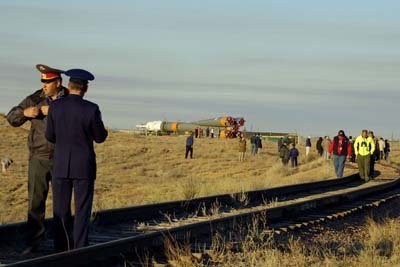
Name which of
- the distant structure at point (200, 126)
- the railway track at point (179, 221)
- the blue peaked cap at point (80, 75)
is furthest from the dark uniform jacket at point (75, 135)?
the distant structure at point (200, 126)

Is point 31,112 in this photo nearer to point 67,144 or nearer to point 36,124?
point 36,124

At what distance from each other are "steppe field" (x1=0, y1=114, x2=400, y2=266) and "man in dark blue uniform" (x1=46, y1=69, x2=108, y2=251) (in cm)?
128

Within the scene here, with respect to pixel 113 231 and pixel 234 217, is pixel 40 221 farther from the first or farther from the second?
pixel 234 217

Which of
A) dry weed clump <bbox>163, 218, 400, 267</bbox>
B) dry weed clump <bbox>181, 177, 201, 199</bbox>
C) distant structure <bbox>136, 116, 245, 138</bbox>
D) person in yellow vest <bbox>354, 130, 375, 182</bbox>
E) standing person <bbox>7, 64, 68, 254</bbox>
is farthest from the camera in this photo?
distant structure <bbox>136, 116, 245, 138</bbox>

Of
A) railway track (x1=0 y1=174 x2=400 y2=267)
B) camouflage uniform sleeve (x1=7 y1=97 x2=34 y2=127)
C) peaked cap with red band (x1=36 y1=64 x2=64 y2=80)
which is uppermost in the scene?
peaked cap with red band (x1=36 y1=64 x2=64 y2=80)

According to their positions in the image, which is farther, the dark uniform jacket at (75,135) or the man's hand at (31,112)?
the man's hand at (31,112)

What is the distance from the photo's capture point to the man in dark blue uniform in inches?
332

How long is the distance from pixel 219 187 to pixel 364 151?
731 cm

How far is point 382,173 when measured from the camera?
35.6m

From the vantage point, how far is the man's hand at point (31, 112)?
897cm

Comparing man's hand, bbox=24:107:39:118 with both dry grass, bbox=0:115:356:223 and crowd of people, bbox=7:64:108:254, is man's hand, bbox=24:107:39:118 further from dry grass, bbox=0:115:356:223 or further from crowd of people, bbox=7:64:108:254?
dry grass, bbox=0:115:356:223

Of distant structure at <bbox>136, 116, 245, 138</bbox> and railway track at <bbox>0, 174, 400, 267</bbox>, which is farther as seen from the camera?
distant structure at <bbox>136, 116, 245, 138</bbox>

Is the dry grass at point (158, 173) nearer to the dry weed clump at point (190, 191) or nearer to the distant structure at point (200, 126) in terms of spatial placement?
the dry weed clump at point (190, 191)

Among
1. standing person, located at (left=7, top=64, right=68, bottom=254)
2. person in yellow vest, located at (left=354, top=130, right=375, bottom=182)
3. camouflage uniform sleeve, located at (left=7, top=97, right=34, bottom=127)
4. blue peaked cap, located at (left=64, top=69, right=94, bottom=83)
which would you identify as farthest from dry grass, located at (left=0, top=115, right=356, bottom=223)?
blue peaked cap, located at (left=64, top=69, right=94, bottom=83)
